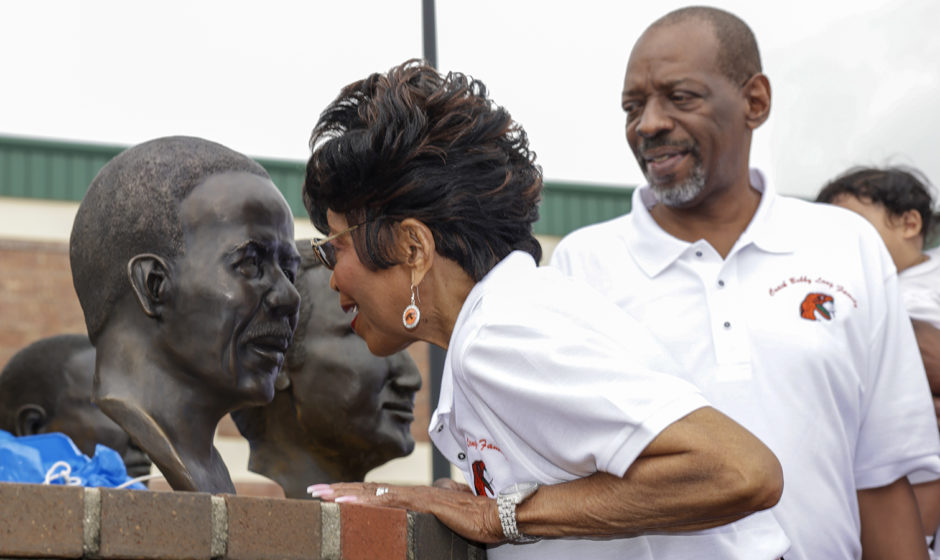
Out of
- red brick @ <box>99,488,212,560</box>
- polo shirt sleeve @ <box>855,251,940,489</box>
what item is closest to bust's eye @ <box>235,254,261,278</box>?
red brick @ <box>99,488,212,560</box>

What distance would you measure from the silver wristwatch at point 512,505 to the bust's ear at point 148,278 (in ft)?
3.56

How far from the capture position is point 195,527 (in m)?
2.01

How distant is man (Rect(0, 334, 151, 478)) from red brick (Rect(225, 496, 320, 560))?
2.83 meters

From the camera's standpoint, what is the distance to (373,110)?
104 inches

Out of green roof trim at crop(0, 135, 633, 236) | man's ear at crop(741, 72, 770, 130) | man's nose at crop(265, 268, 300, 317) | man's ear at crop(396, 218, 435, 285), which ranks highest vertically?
man's ear at crop(741, 72, 770, 130)

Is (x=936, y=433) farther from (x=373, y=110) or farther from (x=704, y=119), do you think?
(x=373, y=110)

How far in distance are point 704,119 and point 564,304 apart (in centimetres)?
174

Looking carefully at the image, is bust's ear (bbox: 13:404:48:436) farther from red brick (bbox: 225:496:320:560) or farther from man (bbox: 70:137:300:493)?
red brick (bbox: 225:496:320:560)

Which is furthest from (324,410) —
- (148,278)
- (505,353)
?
(505,353)

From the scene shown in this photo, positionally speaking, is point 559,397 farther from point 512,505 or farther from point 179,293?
point 179,293

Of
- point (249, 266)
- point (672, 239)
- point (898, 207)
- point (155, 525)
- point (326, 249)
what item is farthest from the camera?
point (898, 207)

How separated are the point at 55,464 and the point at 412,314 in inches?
44.5

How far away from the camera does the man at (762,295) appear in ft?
10.8

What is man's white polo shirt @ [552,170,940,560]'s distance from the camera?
10.7 feet
